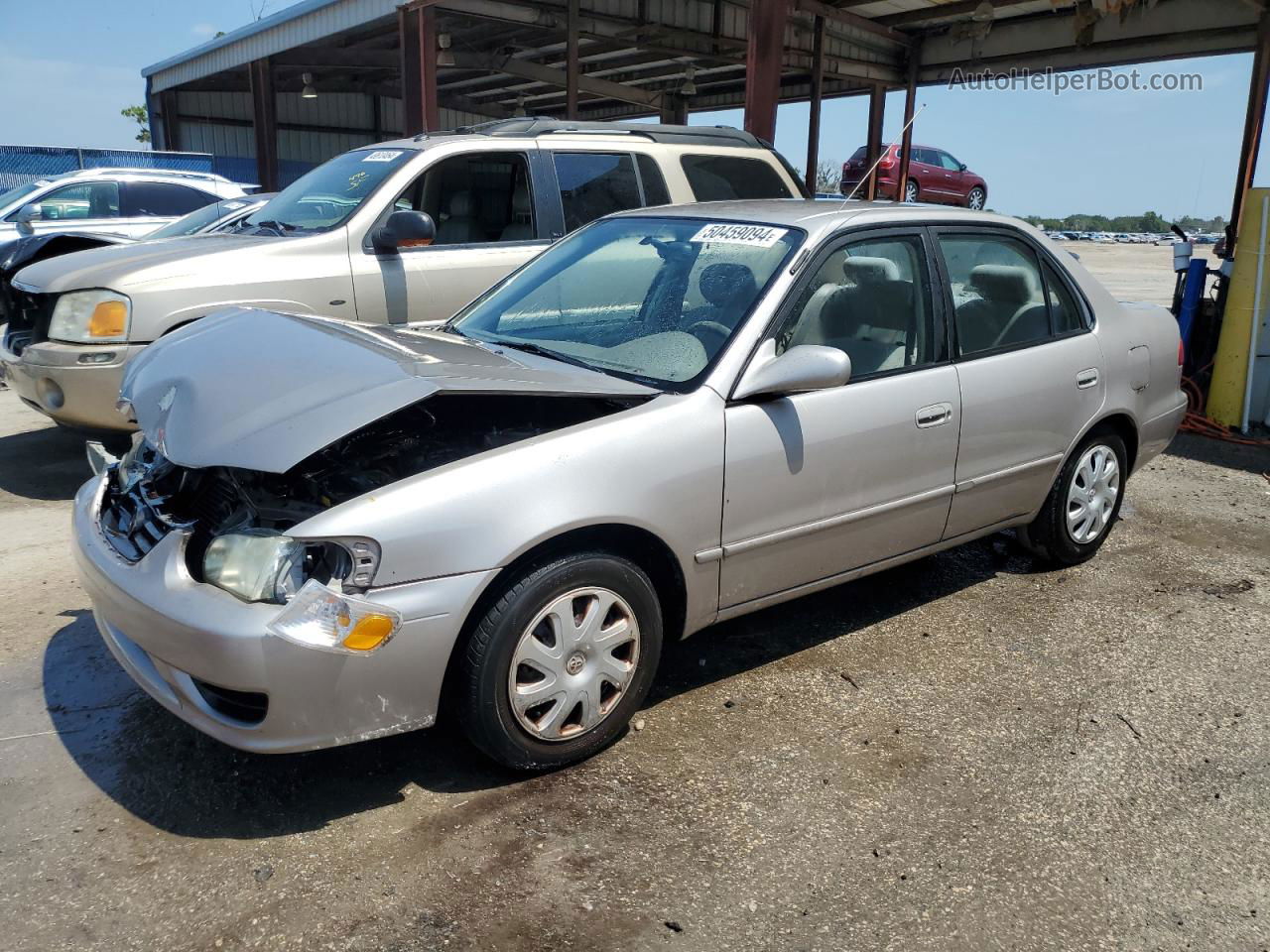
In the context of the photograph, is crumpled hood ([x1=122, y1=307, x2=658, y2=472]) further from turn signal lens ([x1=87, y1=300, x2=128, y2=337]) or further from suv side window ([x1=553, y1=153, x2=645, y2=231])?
suv side window ([x1=553, y1=153, x2=645, y2=231])

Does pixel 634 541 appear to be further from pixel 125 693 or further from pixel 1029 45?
pixel 1029 45

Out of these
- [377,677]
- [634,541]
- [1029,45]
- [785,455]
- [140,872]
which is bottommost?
[140,872]

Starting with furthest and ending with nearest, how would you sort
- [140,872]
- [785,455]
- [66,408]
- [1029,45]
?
[1029,45] < [66,408] < [785,455] < [140,872]

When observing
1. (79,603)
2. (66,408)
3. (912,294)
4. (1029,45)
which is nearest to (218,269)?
(66,408)

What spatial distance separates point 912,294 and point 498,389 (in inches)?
72.3

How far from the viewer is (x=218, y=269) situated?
5348 mm

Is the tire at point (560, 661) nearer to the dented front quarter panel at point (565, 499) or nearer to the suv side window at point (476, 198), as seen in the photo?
the dented front quarter panel at point (565, 499)

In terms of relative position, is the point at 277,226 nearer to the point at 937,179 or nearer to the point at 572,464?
the point at 572,464

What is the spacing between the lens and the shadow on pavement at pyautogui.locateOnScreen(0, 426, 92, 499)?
5.56m

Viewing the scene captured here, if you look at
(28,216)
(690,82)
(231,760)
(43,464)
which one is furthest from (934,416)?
(690,82)

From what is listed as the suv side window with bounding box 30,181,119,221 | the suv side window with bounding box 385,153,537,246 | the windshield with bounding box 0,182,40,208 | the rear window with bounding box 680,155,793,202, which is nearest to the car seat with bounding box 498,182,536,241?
the suv side window with bounding box 385,153,537,246

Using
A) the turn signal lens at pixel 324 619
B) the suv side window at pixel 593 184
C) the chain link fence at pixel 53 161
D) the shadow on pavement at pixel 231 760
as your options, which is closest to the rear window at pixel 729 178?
the suv side window at pixel 593 184

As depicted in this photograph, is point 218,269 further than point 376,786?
Yes

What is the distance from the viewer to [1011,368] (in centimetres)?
399
